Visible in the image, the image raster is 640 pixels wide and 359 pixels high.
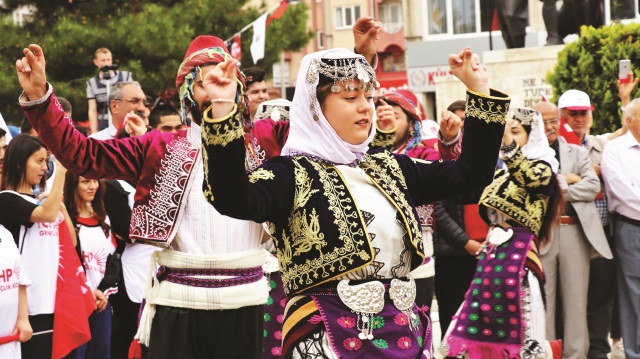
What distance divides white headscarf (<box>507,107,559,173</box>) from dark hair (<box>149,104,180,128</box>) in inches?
93.3

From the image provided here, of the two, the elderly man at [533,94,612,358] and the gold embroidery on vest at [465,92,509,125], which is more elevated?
the gold embroidery on vest at [465,92,509,125]

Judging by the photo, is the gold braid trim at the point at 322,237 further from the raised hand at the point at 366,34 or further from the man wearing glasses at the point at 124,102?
the man wearing glasses at the point at 124,102

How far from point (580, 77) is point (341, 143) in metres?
8.30

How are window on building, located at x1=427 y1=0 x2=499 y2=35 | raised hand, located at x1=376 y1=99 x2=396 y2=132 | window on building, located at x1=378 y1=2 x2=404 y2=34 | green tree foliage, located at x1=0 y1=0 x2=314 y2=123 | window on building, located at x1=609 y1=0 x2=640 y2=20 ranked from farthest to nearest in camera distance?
window on building, located at x1=378 y1=2 x2=404 y2=34 → window on building, located at x1=427 y1=0 x2=499 y2=35 → window on building, located at x1=609 y1=0 x2=640 y2=20 → green tree foliage, located at x1=0 y1=0 x2=314 y2=123 → raised hand, located at x1=376 y1=99 x2=396 y2=132

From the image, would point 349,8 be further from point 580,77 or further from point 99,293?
point 99,293

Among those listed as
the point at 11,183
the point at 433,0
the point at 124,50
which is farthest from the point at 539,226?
the point at 433,0

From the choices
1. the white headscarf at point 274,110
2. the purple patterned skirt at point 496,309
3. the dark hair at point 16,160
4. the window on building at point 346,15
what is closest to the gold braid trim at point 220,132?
the dark hair at point 16,160

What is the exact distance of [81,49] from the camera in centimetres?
1806

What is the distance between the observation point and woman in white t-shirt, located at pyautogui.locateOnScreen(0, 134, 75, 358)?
6.16 m

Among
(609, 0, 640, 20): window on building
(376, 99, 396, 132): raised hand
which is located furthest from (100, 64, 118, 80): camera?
(609, 0, 640, 20): window on building

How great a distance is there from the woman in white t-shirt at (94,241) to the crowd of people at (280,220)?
1 cm

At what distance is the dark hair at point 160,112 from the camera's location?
284 inches

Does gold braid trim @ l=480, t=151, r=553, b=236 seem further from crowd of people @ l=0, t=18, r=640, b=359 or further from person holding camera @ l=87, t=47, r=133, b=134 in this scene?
person holding camera @ l=87, t=47, r=133, b=134

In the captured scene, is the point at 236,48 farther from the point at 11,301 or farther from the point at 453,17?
the point at 453,17
